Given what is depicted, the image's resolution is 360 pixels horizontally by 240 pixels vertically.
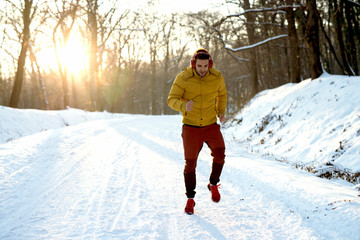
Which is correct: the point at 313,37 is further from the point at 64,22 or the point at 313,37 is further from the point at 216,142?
the point at 64,22

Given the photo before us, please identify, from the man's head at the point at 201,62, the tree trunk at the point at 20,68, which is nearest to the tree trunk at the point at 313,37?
the man's head at the point at 201,62

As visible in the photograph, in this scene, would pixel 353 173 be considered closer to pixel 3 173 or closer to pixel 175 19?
pixel 3 173

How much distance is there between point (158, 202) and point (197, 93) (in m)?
1.62

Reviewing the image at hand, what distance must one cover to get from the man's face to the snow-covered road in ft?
5.99

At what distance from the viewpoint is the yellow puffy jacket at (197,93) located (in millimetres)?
3455

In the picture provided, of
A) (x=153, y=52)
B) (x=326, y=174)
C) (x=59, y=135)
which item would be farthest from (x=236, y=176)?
(x=153, y=52)

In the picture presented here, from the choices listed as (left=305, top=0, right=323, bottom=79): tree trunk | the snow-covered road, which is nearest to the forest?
(left=305, top=0, right=323, bottom=79): tree trunk

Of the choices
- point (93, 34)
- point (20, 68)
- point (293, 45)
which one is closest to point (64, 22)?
point (93, 34)

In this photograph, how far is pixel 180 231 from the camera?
2.94 m

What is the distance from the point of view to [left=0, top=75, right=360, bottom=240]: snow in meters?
2.92

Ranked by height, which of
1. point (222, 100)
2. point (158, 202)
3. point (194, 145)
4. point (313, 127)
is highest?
point (222, 100)

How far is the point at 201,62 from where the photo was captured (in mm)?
3352

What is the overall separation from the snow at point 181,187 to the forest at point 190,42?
13.0ft

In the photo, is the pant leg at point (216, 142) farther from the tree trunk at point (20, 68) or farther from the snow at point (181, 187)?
the tree trunk at point (20, 68)
